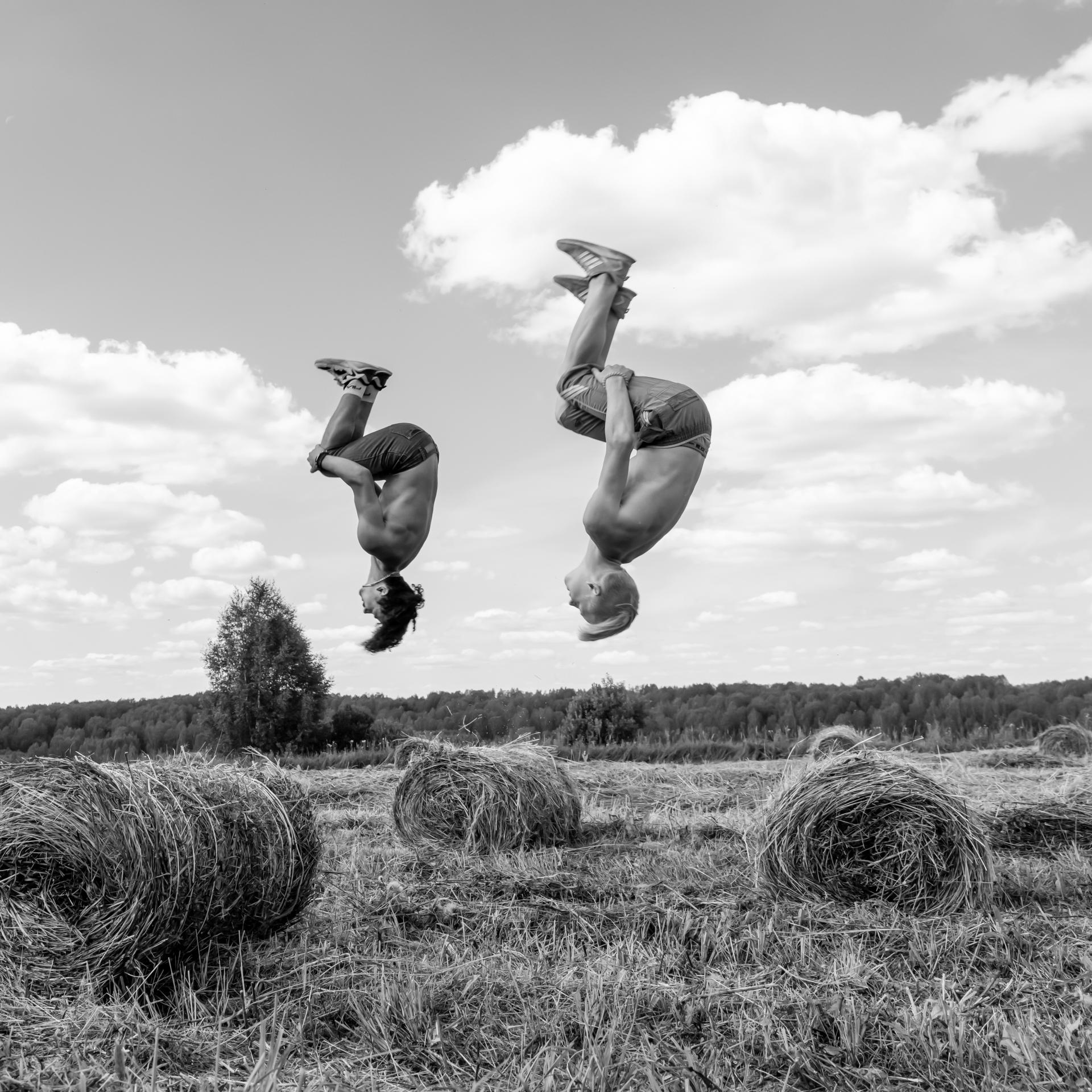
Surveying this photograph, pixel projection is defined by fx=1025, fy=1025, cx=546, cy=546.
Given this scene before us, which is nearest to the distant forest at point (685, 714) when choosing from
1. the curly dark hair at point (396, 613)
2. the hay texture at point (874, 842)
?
the hay texture at point (874, 842)

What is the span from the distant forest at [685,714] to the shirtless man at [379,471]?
14.9 metres

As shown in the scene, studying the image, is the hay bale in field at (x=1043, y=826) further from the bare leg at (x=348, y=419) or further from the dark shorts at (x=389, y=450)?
the bare leg at (x=348, y=419)

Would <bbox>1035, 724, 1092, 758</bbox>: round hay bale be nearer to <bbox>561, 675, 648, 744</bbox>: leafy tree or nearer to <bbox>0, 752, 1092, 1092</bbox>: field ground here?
<bbox>561, 675, 648, 744</bbox>: leafy tree

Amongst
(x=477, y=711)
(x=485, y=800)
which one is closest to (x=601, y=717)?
(x=477, y=711)

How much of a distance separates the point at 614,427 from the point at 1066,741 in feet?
55.5

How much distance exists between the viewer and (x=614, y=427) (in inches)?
146

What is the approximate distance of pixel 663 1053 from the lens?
13.3 feet

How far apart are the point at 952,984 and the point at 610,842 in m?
4.67

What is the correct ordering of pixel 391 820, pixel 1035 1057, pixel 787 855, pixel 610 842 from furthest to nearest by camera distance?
pixel 391 820, pixel 610 842, pixel 787 855, pixel 1035 1057

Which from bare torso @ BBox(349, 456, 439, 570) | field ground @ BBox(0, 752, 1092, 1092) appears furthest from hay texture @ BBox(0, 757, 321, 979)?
bare torso @ BBox(349, 456, 439, 570)

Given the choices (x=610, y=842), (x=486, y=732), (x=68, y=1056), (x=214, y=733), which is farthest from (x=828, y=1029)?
(x=214, y=733)

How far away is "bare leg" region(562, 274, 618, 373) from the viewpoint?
4.04m

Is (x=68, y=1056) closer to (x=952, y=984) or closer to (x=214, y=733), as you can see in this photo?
(x=952, y=984)

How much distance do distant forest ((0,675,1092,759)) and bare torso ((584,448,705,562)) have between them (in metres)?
15.4
